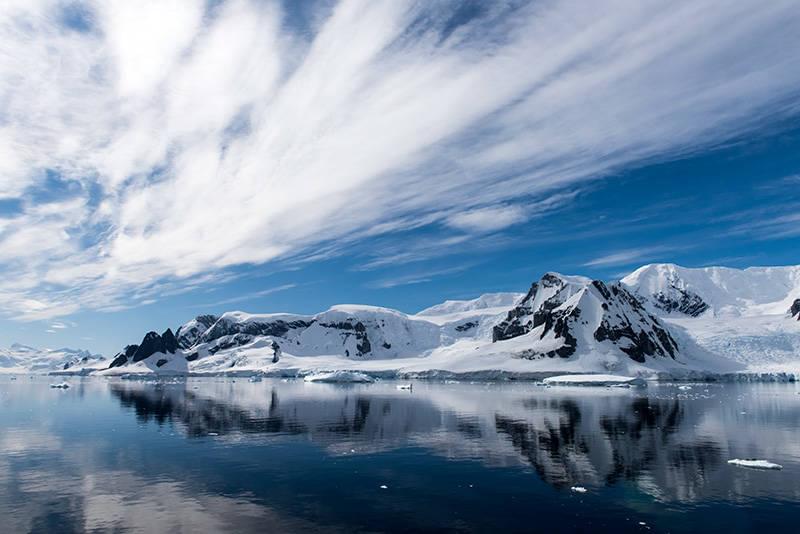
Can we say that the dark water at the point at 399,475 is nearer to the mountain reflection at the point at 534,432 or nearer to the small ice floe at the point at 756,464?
the mountain reflection at the point at 534,432

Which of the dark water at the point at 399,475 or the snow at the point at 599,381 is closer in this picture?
the dark water at the point at 399,475

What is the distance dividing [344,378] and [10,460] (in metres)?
152

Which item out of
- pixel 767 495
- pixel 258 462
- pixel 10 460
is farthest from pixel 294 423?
pixel 767 495

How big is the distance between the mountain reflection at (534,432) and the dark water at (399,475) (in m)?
0.26

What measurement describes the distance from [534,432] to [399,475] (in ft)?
74.5

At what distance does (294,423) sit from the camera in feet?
204

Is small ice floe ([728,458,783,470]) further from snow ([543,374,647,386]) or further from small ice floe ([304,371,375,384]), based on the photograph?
small ice floe ([304,371,375,384])

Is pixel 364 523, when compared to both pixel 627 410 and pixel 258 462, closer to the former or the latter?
pixel 258 462

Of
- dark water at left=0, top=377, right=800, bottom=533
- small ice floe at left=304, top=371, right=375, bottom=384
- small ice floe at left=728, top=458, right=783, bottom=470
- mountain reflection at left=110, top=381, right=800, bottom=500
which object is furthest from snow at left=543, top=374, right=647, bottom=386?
small ice floe at left=728, top=458, right=783, bottom=470

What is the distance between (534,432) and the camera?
174 ft

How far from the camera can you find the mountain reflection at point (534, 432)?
1382 inches

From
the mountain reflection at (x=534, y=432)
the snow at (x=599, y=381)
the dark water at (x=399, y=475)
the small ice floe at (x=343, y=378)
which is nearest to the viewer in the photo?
the dark water at (x=399, y=475)

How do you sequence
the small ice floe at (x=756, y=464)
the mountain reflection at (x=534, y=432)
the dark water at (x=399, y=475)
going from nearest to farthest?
the dark water at (x=399, y=475) < the mountain reflection at (x=534, y=432) < the small ice floe at (x=756, y=464)

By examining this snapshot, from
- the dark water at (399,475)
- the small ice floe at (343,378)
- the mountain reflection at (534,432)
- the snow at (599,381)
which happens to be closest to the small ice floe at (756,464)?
the dark water at (399,475)
